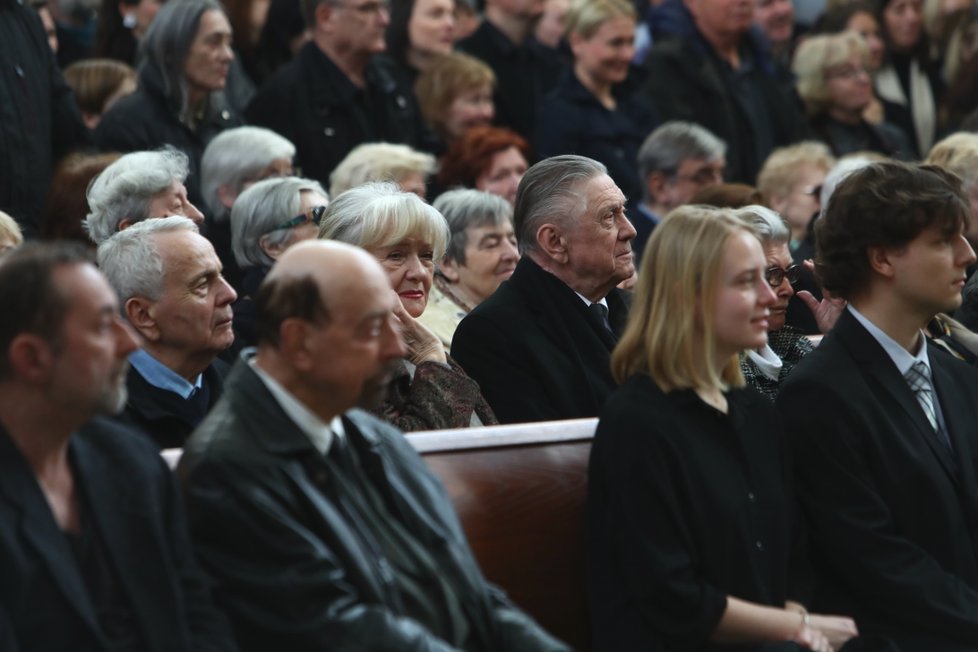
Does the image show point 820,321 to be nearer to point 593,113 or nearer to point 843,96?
point 593,113

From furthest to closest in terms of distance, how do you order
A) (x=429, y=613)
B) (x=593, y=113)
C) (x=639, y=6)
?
(x=639, y=6) < (x=593, y=113) < (x=429, y=613)

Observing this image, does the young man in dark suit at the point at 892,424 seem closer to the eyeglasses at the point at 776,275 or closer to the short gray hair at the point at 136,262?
the eyeglasses at the point at 776,275

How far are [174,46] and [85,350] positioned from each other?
12.4 feet

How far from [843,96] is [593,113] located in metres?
1.72

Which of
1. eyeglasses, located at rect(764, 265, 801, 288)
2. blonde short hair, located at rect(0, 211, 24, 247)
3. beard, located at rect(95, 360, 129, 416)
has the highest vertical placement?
beard, located at rect(95, 360, 129, 416)

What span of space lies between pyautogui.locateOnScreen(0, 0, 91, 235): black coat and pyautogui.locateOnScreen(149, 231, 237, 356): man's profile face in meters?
1.67

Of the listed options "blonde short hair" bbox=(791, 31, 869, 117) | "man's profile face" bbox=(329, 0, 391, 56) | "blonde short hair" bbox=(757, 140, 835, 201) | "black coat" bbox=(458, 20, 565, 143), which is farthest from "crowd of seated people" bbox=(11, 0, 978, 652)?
"blonde short hair" bbox=(791, 31, 869, 117)

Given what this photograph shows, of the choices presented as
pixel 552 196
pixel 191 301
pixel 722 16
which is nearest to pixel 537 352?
pixel 552 196

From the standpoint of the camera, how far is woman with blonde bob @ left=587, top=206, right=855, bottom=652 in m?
3.41

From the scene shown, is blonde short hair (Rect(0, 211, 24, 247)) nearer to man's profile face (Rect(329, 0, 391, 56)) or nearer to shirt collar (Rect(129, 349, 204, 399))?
shirt collar (Rect(129, 349, 204, 399))

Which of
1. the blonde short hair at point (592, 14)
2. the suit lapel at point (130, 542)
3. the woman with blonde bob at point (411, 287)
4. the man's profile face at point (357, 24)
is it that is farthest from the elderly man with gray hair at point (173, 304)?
the blonde short hair at point (592, 14)

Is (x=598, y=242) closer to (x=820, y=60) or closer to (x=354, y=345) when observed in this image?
(x=354, y=345)

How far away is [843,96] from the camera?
8.61 m

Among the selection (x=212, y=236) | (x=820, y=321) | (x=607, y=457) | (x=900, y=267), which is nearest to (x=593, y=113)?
(x=212, y=236)
